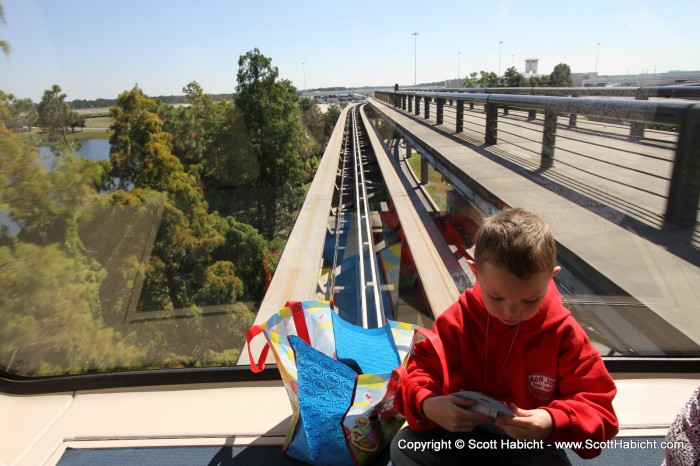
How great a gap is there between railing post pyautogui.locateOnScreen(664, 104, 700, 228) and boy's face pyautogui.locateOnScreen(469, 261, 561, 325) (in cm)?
160

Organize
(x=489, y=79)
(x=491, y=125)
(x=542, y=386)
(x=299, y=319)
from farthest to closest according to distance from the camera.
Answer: (x=491, y=125) → (x=489, y=79) → (x=299, y=319) → (x=542, y=386)

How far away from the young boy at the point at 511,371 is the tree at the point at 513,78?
6.84 ft

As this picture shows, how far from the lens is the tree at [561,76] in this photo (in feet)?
8.58

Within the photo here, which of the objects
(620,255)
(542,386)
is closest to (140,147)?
(542,386)

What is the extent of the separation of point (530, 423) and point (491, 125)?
16.9 feet

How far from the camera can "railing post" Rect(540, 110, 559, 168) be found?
3.57 metres

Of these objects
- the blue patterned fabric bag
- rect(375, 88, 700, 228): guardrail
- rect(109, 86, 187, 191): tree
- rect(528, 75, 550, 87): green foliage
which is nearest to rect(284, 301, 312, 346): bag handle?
the blue patterned fabric bag

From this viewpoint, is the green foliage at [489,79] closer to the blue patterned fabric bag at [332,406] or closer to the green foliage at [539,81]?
the green foliage at [539,81]

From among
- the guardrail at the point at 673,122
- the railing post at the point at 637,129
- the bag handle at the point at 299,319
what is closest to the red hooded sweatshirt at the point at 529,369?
the bag handle at the point at 299,319

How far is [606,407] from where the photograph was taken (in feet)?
3.68

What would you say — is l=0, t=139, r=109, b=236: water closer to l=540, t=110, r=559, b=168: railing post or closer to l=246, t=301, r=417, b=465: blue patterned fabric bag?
l=246, t=301, r=417, b=465: blue patterned fabric bag

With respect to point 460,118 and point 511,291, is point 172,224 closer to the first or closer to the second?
point 511,291

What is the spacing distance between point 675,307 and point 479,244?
1.68m

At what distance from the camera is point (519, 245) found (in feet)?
3.49
